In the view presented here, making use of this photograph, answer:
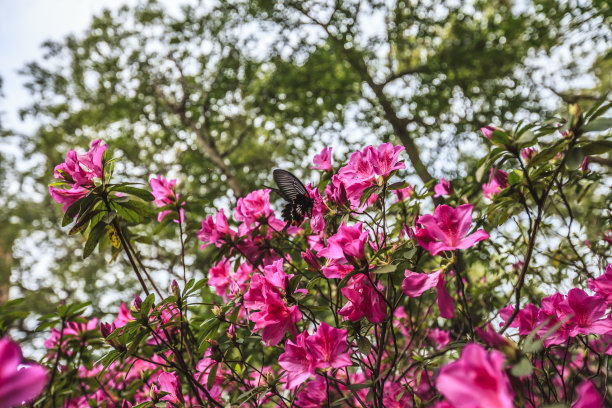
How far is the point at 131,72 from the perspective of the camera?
5.95 m

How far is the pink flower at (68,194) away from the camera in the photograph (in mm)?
1408

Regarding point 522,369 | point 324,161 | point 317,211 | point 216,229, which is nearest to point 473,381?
point 522,369

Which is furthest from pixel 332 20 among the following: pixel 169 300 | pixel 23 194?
pixel 23 194

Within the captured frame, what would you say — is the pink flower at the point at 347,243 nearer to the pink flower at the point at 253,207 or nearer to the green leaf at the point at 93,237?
the pink flower at the point at 253,207

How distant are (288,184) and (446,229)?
602 mm

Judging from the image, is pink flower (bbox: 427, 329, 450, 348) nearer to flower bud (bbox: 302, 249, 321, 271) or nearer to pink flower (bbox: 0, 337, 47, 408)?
flower bud (bbox: 302, 249, 321, 271)

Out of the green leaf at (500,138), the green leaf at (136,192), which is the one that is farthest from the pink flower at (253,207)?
the green leaf at (500,138)

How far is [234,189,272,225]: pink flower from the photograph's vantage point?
5.37ft

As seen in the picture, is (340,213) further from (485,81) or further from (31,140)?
(31,140)

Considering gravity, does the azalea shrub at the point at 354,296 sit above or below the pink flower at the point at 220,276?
below

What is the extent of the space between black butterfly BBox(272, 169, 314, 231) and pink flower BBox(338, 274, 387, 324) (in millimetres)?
386

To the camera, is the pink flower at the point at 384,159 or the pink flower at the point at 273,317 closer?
the pink flower at the point at 273,317

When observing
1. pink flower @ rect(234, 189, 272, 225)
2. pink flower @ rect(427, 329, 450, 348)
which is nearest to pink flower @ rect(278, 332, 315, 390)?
pink flower @ rect(234, 189, 272, 225)

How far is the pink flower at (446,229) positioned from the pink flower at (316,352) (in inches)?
13.9
